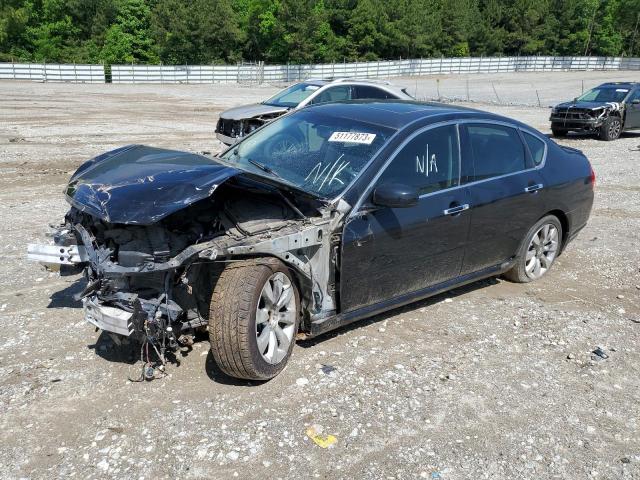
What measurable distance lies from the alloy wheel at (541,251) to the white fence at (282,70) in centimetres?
4599

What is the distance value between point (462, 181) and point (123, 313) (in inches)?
111

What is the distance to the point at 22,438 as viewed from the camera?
3.32 m

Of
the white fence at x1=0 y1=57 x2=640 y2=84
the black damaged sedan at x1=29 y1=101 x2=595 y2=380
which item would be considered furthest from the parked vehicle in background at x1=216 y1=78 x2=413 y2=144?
the white fence at x1=0 y1=57 x2=640 y2=84

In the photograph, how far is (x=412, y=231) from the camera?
14.6ft

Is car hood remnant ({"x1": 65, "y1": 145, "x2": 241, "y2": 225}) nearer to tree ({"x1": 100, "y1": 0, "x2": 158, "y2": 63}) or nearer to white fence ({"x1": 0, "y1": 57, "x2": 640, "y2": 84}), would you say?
white fence ({"x1": 0, "y1": 57, "x2": 640, "y2": 84})

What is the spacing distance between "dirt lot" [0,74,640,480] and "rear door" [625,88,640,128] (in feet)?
44.6

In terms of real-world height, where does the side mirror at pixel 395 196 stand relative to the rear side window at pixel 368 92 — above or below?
below

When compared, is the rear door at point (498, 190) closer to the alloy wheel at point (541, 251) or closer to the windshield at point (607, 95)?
the alloy wheel at point (541, 251)

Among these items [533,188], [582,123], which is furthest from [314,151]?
[582,123]

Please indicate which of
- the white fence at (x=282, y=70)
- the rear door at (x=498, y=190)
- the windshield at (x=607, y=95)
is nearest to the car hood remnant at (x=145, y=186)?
the rear door at (x=498, y=190)

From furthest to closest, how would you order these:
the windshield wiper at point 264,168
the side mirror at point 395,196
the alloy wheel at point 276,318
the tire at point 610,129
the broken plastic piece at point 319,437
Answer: the tire at point 610,129 → the windshield wiper at point 264,168 → the side mirror at point 395,196 → the alloy wheel at point 276,318 → the broken plastic piece at point 319,437

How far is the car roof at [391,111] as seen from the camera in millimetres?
4754

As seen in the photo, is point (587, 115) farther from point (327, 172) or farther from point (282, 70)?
point (282, 70)

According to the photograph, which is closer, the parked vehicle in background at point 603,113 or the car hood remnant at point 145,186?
the car hood remnant at point 145,186
